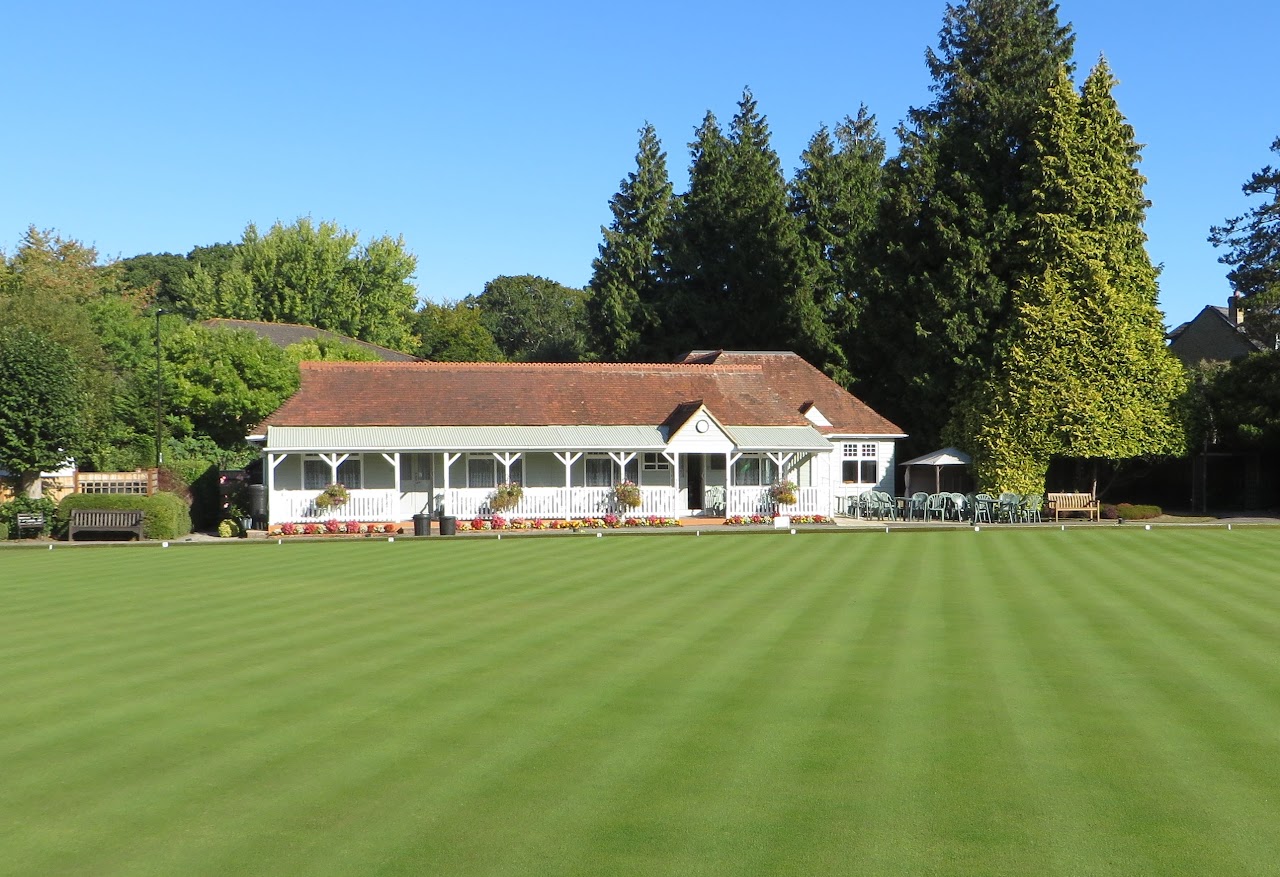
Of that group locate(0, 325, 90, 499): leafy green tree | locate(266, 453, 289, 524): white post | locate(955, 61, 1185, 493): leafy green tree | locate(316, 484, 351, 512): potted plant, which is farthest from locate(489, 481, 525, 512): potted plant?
locate(955, 61, 1185, 493): leafy green tree

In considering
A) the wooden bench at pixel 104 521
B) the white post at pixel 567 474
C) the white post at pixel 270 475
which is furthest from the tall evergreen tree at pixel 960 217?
the wooden bench at pixel 104 521

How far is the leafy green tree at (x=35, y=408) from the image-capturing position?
31094 mm

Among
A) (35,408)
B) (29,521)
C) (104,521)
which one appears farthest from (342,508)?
(35,408)

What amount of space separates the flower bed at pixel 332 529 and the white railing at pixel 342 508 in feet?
2.48

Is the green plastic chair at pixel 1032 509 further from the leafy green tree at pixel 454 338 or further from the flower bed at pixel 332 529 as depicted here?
the leafy green tree at pixel 454 338

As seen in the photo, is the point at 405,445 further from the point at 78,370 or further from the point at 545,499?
the point at 78,370

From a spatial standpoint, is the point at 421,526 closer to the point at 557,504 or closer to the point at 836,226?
the point at 557,504

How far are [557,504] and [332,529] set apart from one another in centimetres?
659

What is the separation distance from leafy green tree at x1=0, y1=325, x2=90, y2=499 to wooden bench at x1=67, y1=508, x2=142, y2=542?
2960 millimetres

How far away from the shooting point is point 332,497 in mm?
32906

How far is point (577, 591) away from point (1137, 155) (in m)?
31.3

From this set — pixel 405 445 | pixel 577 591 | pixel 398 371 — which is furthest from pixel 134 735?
pixel 398 371

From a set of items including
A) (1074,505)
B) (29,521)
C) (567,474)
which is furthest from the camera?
(1074,505)

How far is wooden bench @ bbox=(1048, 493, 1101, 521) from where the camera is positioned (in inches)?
1388
